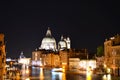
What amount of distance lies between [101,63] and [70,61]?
44.4 meters

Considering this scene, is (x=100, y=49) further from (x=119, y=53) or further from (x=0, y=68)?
(x=0, y=68)

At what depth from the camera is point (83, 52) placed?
150 metres

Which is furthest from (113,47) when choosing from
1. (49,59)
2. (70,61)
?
(49,59)

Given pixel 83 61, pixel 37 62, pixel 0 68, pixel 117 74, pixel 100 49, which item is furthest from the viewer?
pixel 37 62

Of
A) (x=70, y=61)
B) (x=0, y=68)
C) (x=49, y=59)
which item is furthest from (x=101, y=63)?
(x=49, y=59)

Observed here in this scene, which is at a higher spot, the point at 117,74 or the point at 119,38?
the point at 119,38

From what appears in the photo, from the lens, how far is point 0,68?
1503 inches

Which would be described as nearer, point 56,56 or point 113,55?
point 113,55

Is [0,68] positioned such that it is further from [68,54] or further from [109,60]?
[68,54]

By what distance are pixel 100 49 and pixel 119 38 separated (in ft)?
100

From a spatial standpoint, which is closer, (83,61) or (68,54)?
(83,61)

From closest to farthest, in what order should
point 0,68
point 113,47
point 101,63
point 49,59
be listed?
point 0,68, point 113,47, point 101,63, point 49,59

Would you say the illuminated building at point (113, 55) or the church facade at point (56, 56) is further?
the church facade at point (56, 56)

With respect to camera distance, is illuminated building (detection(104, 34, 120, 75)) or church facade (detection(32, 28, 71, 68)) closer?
illuminated building (detection(104, 34, 120, 75))
